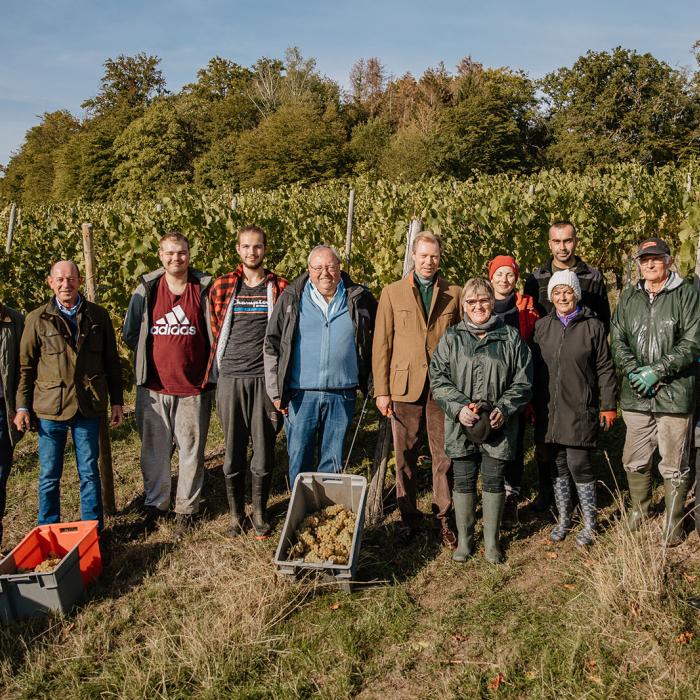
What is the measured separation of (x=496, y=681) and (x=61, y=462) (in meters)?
2.84

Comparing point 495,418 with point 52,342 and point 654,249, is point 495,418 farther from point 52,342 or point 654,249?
point 52,342

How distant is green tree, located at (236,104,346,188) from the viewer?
39.9 metres

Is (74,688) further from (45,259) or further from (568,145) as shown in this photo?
(568,145)

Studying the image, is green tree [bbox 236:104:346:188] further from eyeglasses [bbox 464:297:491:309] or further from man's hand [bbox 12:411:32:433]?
eyeglasses [bbox 464:297:491:309]

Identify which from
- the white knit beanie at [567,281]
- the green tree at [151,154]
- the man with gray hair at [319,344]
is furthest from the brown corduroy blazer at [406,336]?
the green tree at [151,154]

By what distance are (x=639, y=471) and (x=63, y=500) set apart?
4.06 meters

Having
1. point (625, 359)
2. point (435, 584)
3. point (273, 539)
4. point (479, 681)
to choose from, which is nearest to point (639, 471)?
point (625, 359)

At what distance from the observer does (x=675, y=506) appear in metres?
3.79

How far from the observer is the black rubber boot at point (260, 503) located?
4203 mm

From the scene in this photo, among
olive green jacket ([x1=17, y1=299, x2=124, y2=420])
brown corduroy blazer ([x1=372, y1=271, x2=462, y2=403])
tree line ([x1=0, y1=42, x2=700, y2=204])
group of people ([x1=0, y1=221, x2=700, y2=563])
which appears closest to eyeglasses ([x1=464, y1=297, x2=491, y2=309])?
group of people ([x1=0, y1=221, x2=700, y2=563])

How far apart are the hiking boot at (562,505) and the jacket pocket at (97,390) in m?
2.86

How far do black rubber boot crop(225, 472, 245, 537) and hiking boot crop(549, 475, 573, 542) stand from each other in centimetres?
199

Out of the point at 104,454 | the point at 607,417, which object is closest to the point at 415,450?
the point at 607,417

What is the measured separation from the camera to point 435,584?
358 cm
